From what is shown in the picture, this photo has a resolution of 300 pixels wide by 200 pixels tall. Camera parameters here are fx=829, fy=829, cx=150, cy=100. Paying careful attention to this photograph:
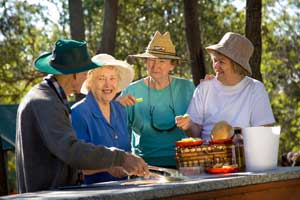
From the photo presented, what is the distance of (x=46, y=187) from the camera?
4352 mm

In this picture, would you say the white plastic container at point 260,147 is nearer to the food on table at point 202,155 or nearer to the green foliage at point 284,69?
the food on table at point 202,155

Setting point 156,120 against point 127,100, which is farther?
point 156,120

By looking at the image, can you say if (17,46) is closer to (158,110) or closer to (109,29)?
(109,29)

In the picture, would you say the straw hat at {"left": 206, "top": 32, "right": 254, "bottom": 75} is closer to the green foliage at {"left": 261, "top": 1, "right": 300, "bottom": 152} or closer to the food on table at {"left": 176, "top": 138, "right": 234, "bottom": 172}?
the food on table at {"left": 176, "top": 138, "right": 234, "bottom": 172}

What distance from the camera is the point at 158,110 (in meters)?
5.86

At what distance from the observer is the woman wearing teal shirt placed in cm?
582

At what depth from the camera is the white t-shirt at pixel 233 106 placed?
5395mm

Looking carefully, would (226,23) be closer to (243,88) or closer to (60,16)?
(60,16)

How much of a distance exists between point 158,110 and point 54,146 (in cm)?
183

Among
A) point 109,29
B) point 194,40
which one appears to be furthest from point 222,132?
point 109,29

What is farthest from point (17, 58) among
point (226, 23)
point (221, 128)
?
point (221, 128)

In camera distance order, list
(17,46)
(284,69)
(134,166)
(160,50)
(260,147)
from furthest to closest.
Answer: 1. (284,69)
2. (17,46)
3. (160,50)
4. (260,147)
5. (134,166)

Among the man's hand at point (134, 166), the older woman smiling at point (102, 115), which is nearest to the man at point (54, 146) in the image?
the man's hand at point (134, 166)

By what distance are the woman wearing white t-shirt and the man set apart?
112 centimetres
